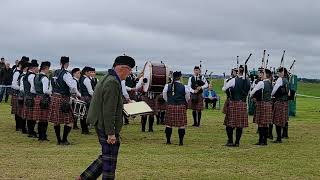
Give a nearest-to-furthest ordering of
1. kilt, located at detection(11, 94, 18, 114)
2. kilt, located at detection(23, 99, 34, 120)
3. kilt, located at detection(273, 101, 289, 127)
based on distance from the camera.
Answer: kilt, located at detection(23, 99, 34, 120) < kilt, located at detection(273, 101, 289, 127) < kilt, located at detection(11, 94, 18, 114)

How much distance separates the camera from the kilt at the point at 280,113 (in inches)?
518

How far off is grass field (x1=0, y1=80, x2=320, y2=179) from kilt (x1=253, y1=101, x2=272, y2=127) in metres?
0.59

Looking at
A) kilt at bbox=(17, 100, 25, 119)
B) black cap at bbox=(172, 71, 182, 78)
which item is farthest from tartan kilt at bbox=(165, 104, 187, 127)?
kilt at bbox=(17, 100, 25, 119)

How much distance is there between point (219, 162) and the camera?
31.4 ft

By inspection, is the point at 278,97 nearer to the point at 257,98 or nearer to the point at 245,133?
the point at 257,98

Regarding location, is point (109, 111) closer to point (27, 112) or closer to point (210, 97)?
point (27, 112)

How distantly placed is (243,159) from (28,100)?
17.5ft

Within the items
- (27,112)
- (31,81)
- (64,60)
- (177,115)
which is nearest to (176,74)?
(177,115)

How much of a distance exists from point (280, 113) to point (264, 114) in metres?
0.84

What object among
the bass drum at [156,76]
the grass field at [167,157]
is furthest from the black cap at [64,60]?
the bass drum at [156,76]

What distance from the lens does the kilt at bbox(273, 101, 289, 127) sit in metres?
13.1

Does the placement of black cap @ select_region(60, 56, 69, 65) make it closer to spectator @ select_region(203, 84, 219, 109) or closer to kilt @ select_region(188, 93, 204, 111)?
kilt @ select_region(188, 93, 204, 111)

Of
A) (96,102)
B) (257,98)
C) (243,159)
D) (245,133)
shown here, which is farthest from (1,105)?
(96,102)

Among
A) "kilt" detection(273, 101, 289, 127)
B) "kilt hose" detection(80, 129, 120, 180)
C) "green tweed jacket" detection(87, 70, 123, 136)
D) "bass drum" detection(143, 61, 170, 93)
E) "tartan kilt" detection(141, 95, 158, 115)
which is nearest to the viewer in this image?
"green tweed jacket" detection(87, 70, 123, 136)
